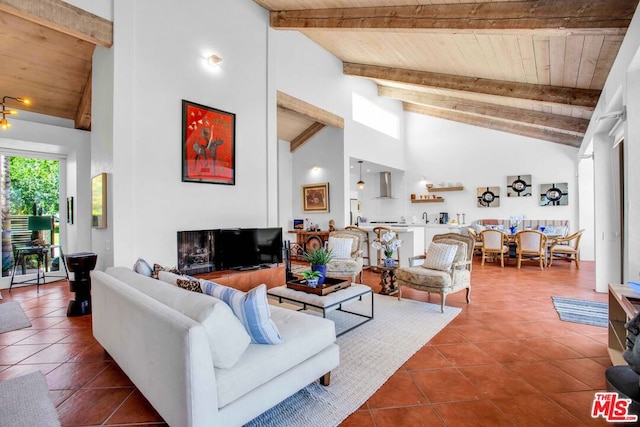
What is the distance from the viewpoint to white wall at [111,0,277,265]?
11.4 feet

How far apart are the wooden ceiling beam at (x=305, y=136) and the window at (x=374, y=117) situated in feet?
2.96

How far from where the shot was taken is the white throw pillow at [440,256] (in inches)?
156

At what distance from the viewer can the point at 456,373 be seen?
2318mm

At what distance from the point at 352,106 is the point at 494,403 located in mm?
6509

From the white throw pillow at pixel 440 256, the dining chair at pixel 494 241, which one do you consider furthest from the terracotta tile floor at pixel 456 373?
the dining chair at pixel 494 241

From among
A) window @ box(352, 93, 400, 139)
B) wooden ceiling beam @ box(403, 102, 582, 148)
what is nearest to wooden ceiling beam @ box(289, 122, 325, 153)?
window @ box(352, 93, 400, 139)

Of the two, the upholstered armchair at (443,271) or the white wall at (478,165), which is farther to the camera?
the white wall at (478,165)

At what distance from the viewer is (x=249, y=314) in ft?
5.70

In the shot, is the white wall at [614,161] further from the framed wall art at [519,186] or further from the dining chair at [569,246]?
the framed wall art at [519,186]

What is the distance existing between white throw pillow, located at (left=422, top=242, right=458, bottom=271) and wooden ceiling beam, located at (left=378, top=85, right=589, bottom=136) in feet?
13.5

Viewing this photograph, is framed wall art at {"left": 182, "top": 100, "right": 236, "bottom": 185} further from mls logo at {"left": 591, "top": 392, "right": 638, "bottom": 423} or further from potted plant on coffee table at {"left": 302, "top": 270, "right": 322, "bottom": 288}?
mls logo at {"left": 591, "top": 392, "right": 638, "bottom": 423}

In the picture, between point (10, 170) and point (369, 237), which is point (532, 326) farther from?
point (10, 170)

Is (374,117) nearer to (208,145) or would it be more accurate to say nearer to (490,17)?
(490,17)

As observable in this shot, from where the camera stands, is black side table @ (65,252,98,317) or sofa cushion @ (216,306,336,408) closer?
sofa cushion @ (216,306,336,408)
